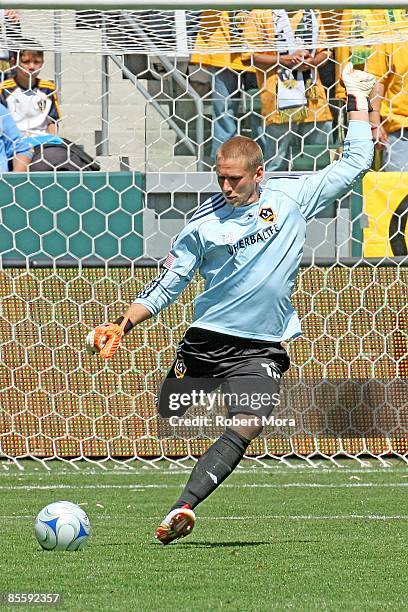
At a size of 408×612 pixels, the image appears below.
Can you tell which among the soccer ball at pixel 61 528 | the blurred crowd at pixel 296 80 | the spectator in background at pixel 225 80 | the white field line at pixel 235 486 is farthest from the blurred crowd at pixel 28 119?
the soccer ball at pixel 61 528

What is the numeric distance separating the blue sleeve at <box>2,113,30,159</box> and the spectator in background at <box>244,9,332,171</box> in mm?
1854

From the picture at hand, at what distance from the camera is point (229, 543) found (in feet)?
17.8

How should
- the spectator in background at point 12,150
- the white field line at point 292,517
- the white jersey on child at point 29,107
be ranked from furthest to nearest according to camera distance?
the white jersey on child at point 29,107 → the spectator in background at point 12,150 → the white field line at point 292,517

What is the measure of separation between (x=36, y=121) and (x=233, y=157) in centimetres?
472

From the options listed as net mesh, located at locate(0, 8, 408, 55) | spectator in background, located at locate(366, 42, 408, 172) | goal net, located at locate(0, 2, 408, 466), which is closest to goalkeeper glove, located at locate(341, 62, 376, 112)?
goal net, located at locate(0, 2, 408, 466)

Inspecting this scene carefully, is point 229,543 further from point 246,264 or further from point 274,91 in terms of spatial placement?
point 274,91

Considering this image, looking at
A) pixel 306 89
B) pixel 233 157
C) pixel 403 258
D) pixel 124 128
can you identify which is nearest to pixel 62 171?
pixel 124 128

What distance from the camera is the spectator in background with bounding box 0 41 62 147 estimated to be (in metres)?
9.77

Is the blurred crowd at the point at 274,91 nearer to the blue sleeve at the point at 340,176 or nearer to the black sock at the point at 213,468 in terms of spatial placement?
the blue sleeve at the point at 340,176

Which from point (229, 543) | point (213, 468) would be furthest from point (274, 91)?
point (229, 543)

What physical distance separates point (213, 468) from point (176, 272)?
914mm

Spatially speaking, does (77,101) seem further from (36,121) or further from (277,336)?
(277,336)

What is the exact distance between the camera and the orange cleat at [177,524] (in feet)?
16.5

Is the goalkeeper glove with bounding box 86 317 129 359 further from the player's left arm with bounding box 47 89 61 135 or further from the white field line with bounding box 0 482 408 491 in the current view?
the player's left arm with bounding box 47 89 61 135
